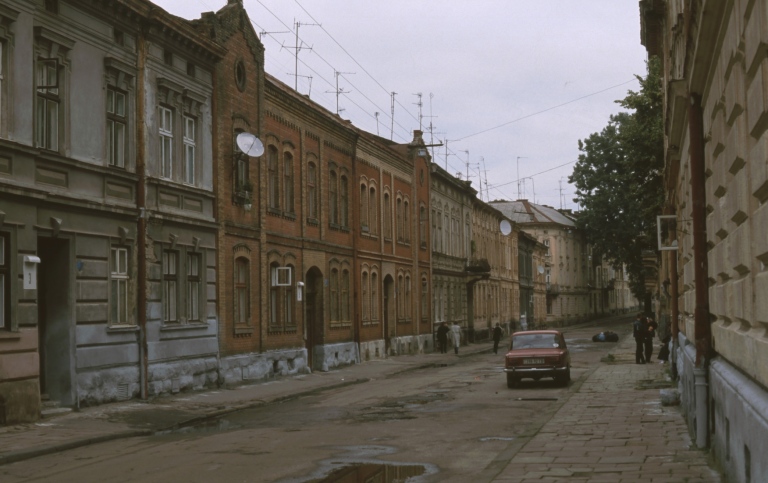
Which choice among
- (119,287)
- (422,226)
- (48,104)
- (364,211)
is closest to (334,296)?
(364,211)

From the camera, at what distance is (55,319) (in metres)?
20.7

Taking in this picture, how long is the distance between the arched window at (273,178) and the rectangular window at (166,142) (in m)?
7.19

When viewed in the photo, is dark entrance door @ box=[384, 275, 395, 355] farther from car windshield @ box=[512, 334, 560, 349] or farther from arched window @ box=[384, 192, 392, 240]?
car windshield @ box=[512, 334, 560, 349]

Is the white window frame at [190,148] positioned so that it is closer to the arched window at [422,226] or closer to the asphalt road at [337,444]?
the asphalt road at [337,444]

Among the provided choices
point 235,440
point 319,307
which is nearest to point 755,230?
point 235,440

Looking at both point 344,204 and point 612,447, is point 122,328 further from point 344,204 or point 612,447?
point 344,204

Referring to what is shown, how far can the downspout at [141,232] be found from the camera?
23.2 m

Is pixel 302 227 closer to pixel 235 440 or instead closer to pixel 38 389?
pixel 38 389

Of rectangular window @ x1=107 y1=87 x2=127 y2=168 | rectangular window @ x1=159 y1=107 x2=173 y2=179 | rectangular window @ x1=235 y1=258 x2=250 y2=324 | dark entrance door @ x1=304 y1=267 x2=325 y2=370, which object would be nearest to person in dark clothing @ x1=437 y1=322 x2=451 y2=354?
dark entrance door @ x1=304 y1=267 x2=325 y2=370

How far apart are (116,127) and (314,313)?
15481 millimetres

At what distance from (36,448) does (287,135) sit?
20414mm

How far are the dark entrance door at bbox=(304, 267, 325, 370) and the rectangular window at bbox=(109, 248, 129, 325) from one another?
1401 cm

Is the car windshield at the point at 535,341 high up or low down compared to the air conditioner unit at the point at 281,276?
down

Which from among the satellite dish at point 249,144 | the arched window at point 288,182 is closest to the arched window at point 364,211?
the arched window at point 288,182
